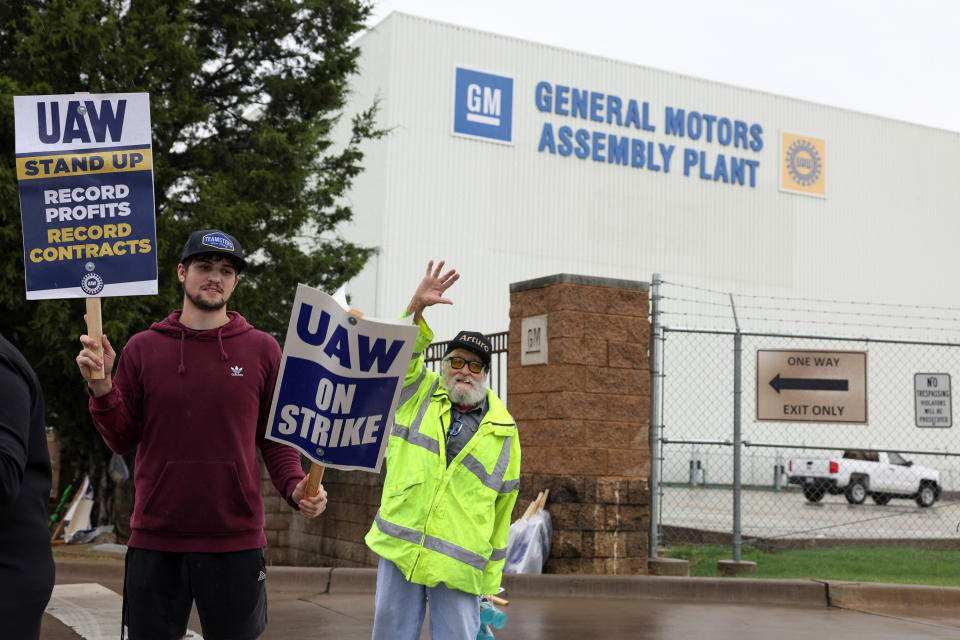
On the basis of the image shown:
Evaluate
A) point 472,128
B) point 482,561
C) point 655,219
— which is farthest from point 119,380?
point 655,219

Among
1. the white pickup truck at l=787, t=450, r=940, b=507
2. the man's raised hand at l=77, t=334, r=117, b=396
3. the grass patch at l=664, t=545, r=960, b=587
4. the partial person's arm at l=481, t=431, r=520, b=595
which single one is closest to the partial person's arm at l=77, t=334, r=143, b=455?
the man's raised hand at l=77, t=334, r=117, b=396

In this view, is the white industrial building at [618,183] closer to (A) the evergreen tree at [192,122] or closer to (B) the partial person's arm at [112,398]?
(A) the evergreen tree at [192,122]

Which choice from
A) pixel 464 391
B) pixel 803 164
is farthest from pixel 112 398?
pixel 803 164

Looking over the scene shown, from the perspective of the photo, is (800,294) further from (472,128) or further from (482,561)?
(482,561)

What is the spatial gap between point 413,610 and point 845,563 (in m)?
7.93

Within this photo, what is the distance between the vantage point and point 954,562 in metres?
11.9

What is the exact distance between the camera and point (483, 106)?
35.9 metres

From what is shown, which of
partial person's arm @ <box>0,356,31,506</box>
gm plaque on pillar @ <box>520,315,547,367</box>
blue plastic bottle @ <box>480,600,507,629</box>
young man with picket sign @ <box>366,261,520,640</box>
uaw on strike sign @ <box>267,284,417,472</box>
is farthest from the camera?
gm plaque on pillar @ <box>520,315,547,367</box>

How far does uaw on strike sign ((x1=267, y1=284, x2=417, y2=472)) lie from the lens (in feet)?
11.9

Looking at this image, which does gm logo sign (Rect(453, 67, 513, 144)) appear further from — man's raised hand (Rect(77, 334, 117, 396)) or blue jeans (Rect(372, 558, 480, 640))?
man's raised hand (Rect(77, 334, 117, 396))

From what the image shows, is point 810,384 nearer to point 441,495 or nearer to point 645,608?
point 645,608

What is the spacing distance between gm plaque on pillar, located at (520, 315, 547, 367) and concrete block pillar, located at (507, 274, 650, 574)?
0.01 metres

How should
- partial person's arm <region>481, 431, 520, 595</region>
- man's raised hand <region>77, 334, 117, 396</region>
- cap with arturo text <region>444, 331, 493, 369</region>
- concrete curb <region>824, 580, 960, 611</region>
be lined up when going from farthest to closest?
concrete curb <region>824, 580, 960, 611</region>
cap with arturo text <region>444, 331, 493, 369</region>
partial person's arm <region>481, 431, 520, 595</region>
man's raised hand <region>77, 334, 117, 396</region>

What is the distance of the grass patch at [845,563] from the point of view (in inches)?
407
